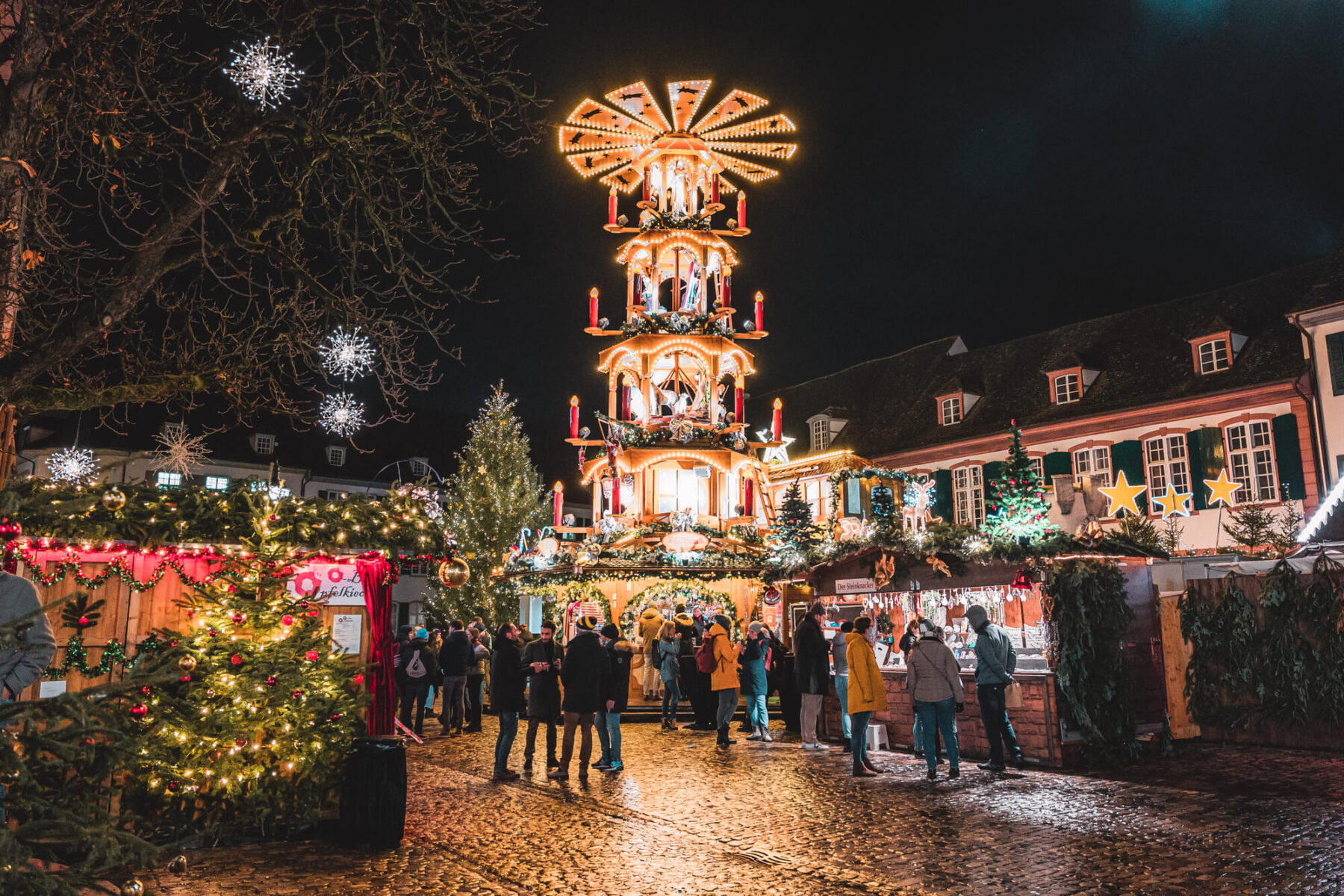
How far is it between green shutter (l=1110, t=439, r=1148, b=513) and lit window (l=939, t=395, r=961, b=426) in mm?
6831

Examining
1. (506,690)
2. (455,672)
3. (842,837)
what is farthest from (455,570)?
(455,672)

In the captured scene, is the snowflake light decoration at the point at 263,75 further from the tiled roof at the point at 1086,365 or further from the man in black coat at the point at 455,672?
the tiled roof at the point at 1086,365

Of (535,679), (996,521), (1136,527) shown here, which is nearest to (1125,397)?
(1136,527)

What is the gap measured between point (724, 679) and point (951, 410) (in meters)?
24.0

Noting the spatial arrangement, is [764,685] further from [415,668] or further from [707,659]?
[415,668]

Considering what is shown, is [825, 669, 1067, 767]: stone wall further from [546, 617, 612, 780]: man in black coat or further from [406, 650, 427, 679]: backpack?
[406, 650, 427, 679]: backpack

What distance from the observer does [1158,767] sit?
11133mm

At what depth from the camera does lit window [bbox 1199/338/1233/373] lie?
27.3 m

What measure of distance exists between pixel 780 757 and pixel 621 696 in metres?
2.38

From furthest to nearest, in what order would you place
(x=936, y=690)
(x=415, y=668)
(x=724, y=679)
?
(x=415, y=668)
(x=724, y=679)
(x=936, y=690)

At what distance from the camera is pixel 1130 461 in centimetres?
2834

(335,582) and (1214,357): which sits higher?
(1214,357)

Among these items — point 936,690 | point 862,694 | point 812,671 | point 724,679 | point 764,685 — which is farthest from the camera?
point 764,685

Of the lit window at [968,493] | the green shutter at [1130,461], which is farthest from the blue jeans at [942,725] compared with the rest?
the lit window at [968,493]
